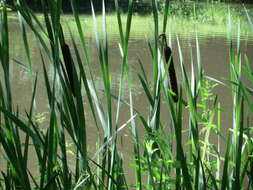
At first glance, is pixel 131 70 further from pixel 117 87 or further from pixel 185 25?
pixel 185 25

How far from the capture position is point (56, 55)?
447 mm

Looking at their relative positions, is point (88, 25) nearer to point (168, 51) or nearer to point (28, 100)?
point (28, 100)

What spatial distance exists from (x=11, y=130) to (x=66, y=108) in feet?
0.23

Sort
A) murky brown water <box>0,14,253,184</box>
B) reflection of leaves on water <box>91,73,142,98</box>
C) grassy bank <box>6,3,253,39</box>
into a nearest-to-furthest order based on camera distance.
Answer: murky brown water <box>0,14,253,184</box>, reflection of leaves on water <box>91,73,142,98</box>, grassy bank <box>6,3,253,39</box>

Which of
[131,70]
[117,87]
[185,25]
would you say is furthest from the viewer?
[185,25]

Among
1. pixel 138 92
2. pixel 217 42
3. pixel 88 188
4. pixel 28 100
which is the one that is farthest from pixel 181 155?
pixel 217 42

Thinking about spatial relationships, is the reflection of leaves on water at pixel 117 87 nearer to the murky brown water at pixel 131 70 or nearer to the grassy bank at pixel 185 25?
the murky brown water at pixel 131 70

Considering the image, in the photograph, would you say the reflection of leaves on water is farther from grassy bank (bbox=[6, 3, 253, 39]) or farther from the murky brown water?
grassy bank (bbox=[6, 3, 253, 39])

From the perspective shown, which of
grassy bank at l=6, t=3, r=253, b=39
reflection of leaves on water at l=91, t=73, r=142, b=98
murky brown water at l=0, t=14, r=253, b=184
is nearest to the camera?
murky brown water at l=0, t=14, r=253, b=184

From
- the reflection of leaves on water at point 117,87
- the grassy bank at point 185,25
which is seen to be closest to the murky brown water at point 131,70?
the reflection of leaves on water at point 117,87

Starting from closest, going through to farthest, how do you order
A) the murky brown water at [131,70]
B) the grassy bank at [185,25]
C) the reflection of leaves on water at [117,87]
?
the murky brown water at [131,70], the reflection of leaves on water at [117,87], the grassy bank at [185,25]

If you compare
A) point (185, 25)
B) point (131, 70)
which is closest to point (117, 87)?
point (131, 70)

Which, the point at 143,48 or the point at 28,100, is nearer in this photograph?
the point at 28,100

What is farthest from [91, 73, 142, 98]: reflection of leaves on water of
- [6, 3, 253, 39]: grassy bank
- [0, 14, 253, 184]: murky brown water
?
[6, 3, 253, 39]: grassy bank
